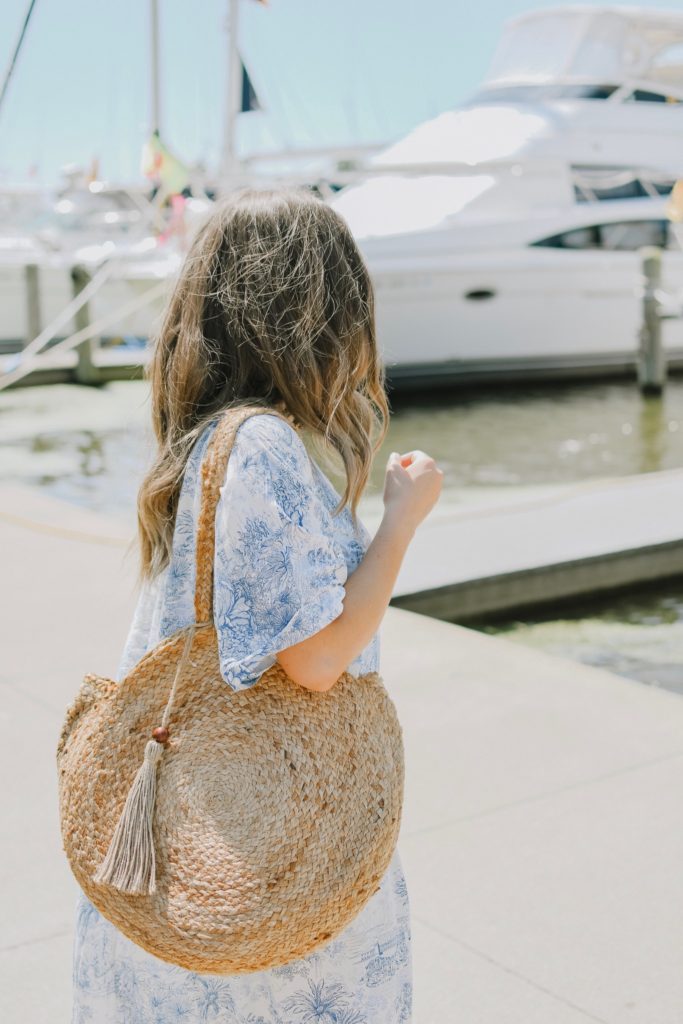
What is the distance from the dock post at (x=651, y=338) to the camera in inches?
661

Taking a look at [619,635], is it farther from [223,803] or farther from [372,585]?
[223,803]

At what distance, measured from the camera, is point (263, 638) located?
1562 millimetres

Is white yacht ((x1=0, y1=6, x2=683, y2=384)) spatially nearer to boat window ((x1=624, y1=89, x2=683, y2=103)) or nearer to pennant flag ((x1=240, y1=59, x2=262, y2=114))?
boat window ((x1=624, y1=89, x2=683, y2=103))

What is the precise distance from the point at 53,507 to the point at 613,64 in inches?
618

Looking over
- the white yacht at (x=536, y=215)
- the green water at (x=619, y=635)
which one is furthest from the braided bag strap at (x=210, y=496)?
the white yacht at (x=536, y=215)

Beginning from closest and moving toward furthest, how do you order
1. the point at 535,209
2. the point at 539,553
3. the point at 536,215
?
the point at 539,553
the point at 536,215
the point at 535,209

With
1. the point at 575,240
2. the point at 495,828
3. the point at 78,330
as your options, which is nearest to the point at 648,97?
the point at 575,240

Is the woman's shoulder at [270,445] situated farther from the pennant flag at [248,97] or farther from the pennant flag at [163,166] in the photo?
the pennant flag at [248,97]

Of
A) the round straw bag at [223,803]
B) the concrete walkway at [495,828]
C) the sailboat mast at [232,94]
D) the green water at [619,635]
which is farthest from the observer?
the sailboat mast at [232,94]

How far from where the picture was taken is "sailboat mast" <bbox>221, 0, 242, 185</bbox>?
55.0 ft

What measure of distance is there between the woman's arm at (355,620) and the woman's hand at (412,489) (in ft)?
0.06

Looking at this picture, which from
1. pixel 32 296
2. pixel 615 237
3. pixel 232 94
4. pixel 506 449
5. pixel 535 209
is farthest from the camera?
pixel 32 296

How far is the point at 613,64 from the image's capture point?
20438 mm

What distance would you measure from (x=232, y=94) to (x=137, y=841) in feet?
56.3
